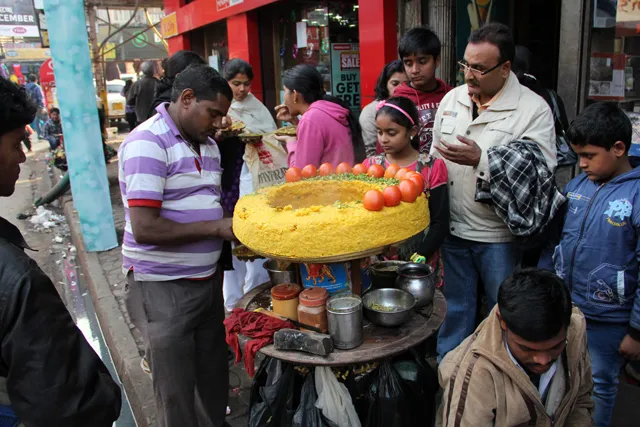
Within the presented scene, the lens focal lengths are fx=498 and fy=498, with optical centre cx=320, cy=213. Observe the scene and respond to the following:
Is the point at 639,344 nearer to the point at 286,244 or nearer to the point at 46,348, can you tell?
the point at 286,244

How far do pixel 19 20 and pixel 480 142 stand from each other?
17232 mm

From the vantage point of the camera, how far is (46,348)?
4.38ft

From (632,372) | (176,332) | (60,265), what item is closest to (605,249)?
(632,372)

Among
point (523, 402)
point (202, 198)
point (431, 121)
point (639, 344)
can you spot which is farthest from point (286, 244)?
point (431, 121)

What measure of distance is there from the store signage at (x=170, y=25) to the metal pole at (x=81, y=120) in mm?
7496

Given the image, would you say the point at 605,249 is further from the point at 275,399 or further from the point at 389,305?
the point at 275,399

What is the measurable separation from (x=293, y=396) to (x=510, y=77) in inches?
79.9

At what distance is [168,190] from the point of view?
96.0 inches

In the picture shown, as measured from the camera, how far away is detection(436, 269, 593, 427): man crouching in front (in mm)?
1621

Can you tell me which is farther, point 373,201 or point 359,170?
point 359,170

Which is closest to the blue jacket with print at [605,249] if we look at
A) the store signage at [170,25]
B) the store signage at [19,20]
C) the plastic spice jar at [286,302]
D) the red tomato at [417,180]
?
the red tomato at [417,180]

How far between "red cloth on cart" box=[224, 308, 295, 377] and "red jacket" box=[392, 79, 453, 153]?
5.77 feet

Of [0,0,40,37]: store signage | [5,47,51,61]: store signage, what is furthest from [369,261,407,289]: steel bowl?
[5,47,51,61]: store signage

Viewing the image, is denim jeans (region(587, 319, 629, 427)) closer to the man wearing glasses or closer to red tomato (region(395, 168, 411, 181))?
the man wearing glasses
